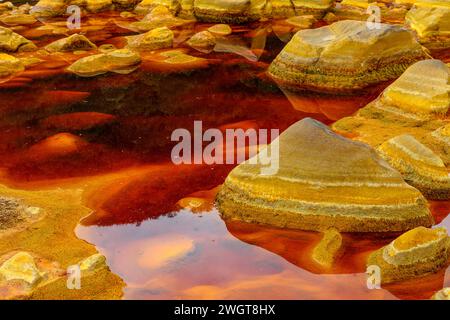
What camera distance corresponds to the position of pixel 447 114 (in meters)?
12.2

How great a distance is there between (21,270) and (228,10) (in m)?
19.6

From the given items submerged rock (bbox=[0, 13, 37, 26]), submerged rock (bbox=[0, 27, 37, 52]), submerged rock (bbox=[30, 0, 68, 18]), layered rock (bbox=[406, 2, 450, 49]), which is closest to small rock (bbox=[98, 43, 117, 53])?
submerged rock (bbox=[0, 27, 37, 52])

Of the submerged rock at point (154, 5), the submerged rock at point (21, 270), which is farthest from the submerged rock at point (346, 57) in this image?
the submerged rock at point (154, 5)

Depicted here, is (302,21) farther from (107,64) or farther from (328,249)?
(328,249)

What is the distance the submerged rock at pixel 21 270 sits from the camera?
6.84 metres

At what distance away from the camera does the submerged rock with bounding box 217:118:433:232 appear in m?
7.96

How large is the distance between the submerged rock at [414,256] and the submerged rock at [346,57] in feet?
28.4

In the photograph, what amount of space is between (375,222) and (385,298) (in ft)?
4.86

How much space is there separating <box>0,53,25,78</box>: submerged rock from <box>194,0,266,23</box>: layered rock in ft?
32.0

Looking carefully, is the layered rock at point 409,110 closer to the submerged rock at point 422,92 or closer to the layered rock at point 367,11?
the submerged rock at point 422,92

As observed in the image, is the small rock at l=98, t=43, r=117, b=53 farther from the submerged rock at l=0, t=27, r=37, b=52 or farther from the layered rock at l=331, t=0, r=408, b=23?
the layered rock at l=331, t=0, r=408, b=23

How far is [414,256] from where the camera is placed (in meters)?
6.94

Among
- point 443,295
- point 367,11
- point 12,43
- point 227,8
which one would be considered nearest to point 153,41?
point 12,43
